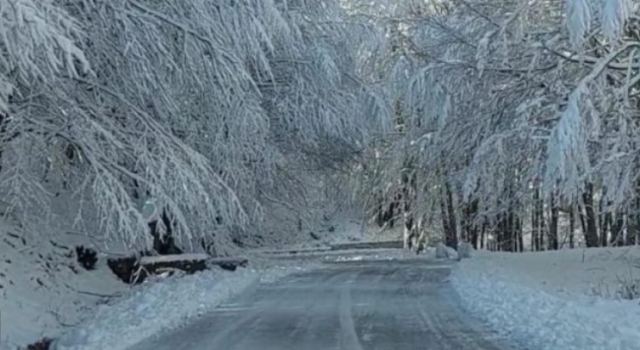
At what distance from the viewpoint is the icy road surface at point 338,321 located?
888cm

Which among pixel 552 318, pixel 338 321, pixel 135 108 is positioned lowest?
pixel 338 321

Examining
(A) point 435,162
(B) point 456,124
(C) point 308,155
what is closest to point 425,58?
(B) point 456,124

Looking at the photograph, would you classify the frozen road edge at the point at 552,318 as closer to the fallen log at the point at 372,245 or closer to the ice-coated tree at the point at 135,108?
the ice-coated tree at the point at 135,108

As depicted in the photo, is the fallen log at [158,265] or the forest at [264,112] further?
the fallen log at [158,265]

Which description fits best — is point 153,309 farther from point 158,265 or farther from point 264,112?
point 158,265

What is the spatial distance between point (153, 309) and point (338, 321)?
2617 millimetres

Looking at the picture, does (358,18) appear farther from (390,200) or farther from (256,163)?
(390,200)

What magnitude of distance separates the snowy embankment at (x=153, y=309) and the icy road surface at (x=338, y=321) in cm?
28

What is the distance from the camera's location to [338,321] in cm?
1092

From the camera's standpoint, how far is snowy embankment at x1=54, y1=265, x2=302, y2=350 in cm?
905

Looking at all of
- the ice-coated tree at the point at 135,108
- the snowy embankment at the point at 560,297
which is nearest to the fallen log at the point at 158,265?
the ice-coated tree at the point at 135,108

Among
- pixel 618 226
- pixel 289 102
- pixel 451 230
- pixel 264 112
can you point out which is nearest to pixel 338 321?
pixel 264 112

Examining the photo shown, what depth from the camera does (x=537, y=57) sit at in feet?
43.1

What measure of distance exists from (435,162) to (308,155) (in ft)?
13.4
